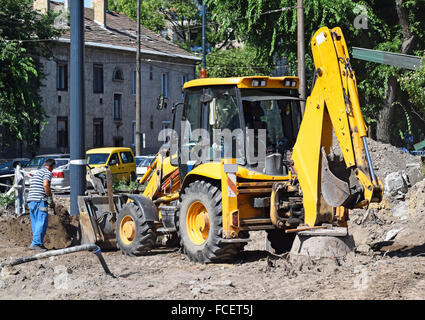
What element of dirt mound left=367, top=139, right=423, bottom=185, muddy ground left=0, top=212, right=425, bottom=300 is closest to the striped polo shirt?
muddy ground left=0, top=212, right=425, bottom=300

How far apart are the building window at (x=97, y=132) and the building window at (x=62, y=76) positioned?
3.19m

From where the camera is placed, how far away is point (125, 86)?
5088cm

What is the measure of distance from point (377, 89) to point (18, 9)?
16645 mm

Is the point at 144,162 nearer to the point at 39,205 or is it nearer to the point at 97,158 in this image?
the point at 97,158

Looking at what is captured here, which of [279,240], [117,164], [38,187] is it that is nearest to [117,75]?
[117,164]

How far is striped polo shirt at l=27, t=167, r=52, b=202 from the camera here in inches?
546

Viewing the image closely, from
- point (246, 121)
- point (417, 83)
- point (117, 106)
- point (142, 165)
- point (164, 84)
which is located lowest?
point (142, 165)

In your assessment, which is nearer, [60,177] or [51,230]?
[51,230]


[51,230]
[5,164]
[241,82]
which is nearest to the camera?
[241,82]

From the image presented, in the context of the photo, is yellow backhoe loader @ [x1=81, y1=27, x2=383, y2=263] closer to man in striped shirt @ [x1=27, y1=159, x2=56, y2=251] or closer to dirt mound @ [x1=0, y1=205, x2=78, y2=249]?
man in striped shirt @ [x1=27, y1=159, x2=56, y2=251]

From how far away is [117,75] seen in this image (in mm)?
50344

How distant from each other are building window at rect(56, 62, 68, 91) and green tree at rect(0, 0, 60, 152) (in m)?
8.44

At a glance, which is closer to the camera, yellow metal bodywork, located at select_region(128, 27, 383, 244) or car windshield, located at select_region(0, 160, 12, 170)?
yellow metal bodywork, located at select_region(128, 27, 383, 244)

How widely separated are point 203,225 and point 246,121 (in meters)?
1.71
